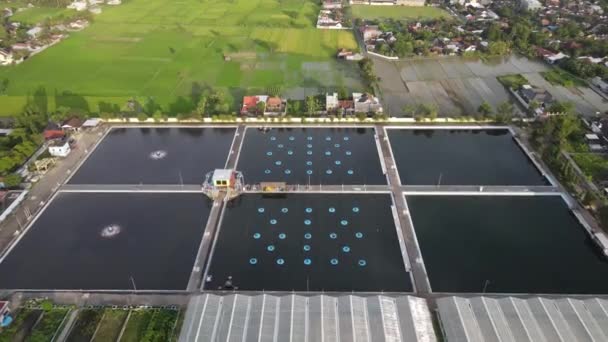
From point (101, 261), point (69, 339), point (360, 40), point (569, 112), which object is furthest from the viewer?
point (360, 40)

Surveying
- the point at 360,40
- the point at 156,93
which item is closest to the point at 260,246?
the point at 156,93

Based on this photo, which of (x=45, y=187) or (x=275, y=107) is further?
(x=275, y=107)

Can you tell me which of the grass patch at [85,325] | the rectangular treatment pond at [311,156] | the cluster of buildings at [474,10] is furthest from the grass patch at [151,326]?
the cluster of buildings at [474,10]

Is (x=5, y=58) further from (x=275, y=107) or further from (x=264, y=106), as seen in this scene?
(x=275, y=107)

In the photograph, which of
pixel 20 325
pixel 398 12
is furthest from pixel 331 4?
pixel 20 325

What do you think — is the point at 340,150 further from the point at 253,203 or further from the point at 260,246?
the point at 260,246

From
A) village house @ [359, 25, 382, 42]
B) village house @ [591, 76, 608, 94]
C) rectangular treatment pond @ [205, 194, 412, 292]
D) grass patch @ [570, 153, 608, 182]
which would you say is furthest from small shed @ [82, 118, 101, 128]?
village house @ [591, 76, 608, 94]
